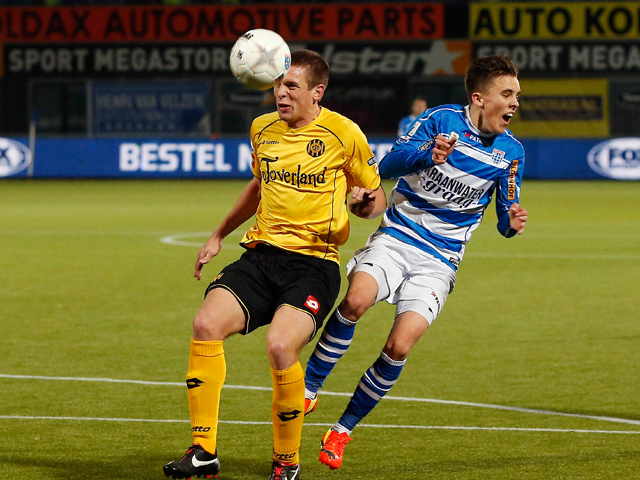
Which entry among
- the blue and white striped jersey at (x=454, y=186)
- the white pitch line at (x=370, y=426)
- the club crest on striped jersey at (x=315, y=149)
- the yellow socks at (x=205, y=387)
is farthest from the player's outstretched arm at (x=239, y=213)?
the white pitch line at (x=370, y=426)

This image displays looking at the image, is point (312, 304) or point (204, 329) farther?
point (312, 304)

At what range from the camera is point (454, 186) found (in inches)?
238

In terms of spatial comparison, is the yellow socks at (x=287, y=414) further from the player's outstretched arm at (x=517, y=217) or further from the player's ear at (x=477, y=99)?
the player's ear at (x=477, y=99)

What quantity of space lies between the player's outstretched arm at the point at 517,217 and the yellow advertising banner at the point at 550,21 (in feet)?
88.1

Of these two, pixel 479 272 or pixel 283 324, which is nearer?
pixel 283 324

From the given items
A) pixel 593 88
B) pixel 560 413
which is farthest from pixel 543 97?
pixel 560 413

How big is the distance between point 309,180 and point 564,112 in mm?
26419

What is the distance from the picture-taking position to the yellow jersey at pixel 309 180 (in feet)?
17.8

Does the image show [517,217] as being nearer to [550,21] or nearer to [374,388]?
[374,388]

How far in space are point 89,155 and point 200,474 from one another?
25.7m

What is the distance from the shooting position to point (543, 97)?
31.1 meters

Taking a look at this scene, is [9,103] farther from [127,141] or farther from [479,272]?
[479,272]

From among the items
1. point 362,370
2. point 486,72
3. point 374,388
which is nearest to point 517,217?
point 486,72

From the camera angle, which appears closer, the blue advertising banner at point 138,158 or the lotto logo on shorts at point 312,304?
the lotto logo on shorts at point 312,304
